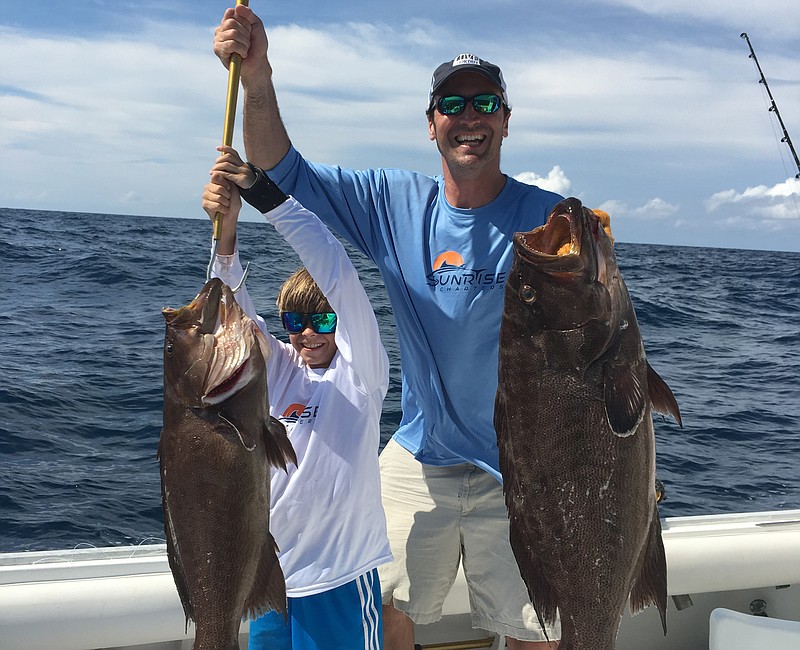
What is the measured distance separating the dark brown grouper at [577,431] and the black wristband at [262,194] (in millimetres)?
906

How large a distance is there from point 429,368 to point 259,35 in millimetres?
1515

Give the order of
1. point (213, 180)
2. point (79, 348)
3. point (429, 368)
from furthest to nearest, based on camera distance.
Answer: point (79, 348) → point (429, 368) → point (213, 180)

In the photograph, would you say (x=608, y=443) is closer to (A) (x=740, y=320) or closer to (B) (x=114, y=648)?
(B) (x=114, y=648)

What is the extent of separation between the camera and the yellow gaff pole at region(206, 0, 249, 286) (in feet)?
7.68

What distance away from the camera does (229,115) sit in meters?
2.35

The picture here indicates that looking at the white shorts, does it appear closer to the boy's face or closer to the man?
the man

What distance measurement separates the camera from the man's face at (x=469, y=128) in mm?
3381

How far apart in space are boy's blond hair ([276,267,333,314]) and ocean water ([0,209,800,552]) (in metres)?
1.85

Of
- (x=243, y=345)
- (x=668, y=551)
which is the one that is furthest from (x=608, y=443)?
(x=668, y=551)

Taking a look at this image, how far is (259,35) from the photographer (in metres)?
2.83

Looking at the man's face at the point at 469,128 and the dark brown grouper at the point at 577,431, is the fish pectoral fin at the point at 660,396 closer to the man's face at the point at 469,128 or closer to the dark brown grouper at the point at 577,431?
the dark brown grouper at the point at 577,431

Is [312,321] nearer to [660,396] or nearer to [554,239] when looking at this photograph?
[554,239]

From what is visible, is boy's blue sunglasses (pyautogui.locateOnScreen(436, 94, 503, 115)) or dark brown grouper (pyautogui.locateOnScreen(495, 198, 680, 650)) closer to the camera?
dark brown grouper (pyautogui.locateOnScreen(495, 198, 680, 650))

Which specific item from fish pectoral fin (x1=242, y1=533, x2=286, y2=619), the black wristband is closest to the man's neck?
the black wristband
